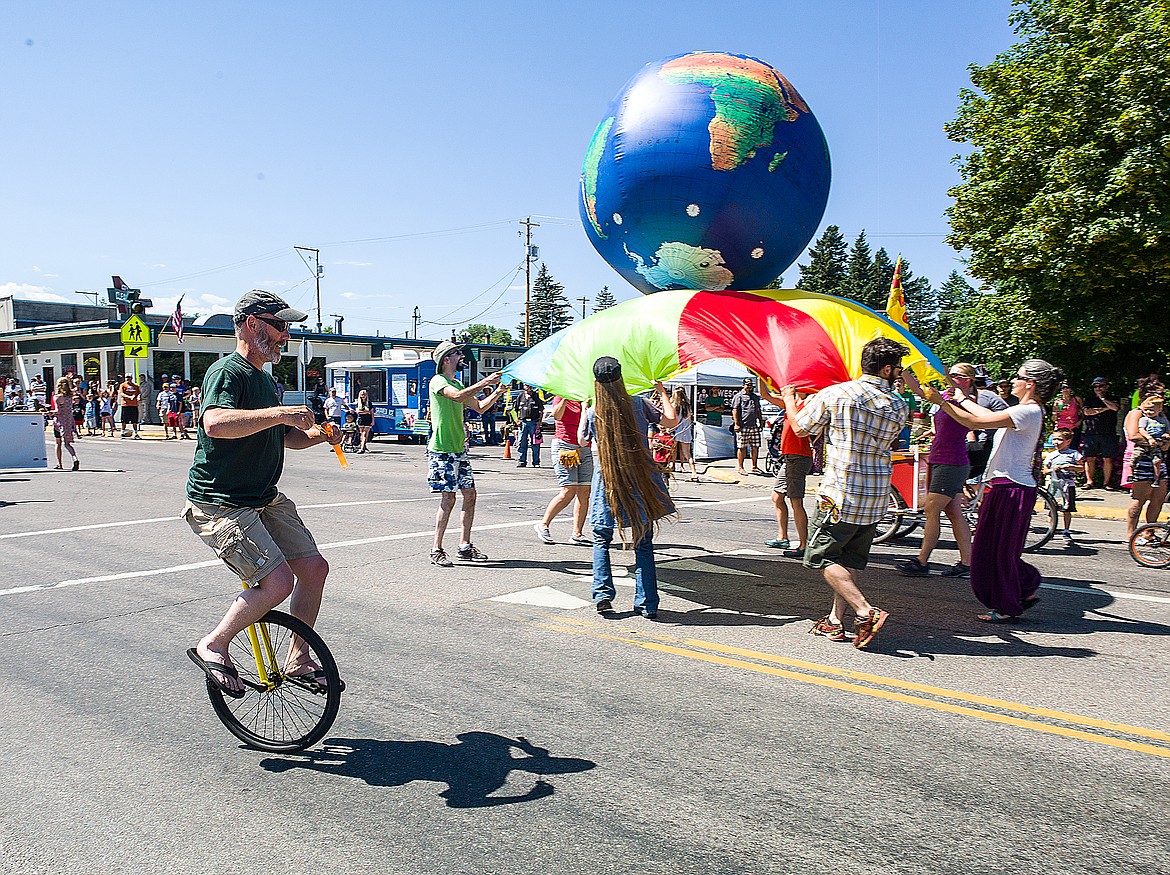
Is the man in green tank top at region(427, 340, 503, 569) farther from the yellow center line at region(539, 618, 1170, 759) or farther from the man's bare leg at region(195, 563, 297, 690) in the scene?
the man's bare leg at region(195, 563, 297, 690)

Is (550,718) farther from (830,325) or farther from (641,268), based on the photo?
(641,268)

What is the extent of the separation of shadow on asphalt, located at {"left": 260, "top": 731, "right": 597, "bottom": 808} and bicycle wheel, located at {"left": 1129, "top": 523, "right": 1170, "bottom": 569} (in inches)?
283

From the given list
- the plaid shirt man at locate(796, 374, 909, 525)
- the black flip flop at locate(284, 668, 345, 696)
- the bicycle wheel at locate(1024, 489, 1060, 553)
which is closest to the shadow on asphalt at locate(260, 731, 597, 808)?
the black flip flop at locate(284, 668, 345, 696)

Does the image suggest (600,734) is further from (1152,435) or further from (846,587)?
(1152,435)

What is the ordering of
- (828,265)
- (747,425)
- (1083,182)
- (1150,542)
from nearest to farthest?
(1150,542) < (1083,182) < (747,425) < (828,265)

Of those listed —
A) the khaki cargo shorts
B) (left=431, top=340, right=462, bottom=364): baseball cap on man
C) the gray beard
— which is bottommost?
the khaki cargo shorts

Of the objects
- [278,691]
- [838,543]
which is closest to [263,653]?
[278,691]

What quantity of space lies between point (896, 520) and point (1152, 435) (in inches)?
101

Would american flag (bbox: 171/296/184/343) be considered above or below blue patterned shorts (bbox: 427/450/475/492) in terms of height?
→ above

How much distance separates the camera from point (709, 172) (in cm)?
702

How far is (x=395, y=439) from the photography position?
3119 centimetres

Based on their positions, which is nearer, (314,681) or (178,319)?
(314,681)

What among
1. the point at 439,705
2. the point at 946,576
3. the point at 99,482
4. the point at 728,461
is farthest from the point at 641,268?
the point at 728,461

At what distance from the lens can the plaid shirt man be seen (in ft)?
18.6
